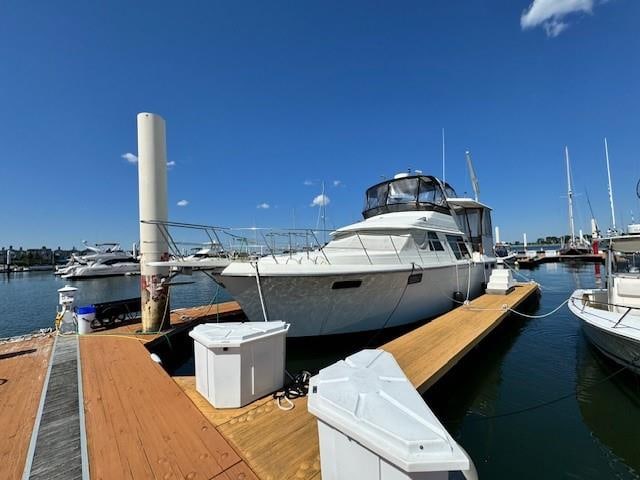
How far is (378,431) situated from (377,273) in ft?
18.8

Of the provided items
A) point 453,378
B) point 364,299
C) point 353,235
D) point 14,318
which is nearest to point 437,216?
point 353,235

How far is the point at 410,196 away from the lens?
38.8 ft

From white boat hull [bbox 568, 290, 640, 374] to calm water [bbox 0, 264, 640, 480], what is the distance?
40 cm

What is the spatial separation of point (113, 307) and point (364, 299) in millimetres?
7475

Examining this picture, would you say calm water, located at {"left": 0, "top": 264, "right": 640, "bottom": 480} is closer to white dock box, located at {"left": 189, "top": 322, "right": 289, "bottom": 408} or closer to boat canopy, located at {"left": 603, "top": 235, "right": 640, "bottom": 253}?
boat canopy, located at {"left": 603, "top": 235, "right": 640, "bottom": 253}

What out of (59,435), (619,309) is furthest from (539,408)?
(59,435)

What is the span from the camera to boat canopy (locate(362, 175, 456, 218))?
11.7m

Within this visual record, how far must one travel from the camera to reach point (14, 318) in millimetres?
16203

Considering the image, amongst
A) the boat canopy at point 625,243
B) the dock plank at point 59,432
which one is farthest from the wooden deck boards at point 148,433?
the boat canopy at point 625,243

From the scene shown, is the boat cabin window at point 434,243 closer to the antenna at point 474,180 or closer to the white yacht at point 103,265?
the antenna at point 474,180

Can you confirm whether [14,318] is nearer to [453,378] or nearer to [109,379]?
[109,379]

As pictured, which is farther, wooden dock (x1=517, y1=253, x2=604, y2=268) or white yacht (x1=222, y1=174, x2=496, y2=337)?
wooden dock (x1=517, y1=253, x2=604, y2=268)

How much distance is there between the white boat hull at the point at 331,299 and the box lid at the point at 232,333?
2490mm

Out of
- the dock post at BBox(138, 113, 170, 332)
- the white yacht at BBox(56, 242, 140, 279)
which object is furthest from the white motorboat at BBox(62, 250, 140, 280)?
the dock post at BBox(138, 113, 170, 332)
